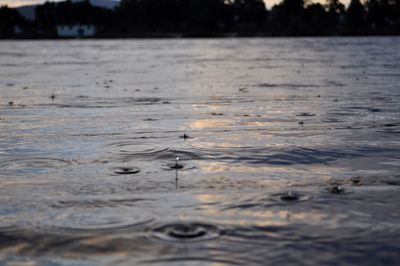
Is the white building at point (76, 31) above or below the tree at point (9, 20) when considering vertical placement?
below

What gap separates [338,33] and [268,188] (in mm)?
150723

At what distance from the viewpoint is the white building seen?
17300 cm

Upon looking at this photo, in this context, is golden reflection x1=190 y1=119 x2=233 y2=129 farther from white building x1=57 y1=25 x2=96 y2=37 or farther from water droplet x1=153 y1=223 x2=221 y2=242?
white building x1=57 y1=25 x2=96 y2=37

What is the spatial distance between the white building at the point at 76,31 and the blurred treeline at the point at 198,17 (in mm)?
3163

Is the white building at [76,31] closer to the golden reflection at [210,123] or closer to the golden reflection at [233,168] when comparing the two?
the golden reflection at [210,123]

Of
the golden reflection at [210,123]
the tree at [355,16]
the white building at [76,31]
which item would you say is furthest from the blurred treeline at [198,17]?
the golden reflection at [210,123]

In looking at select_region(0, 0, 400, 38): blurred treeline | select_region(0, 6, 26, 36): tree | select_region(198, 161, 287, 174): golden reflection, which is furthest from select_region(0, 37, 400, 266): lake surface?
select_region(0, 6, 26, 36): tree

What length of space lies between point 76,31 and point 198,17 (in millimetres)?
35759

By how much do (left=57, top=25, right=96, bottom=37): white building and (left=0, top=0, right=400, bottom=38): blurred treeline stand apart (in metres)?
3.16

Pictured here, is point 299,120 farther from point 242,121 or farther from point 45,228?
point 45,228

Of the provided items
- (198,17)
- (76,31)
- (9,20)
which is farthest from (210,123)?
(9,20)

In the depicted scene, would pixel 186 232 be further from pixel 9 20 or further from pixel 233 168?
pixel 9 20

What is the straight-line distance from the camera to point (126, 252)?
115 inches

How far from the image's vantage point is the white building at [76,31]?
17300 cm
